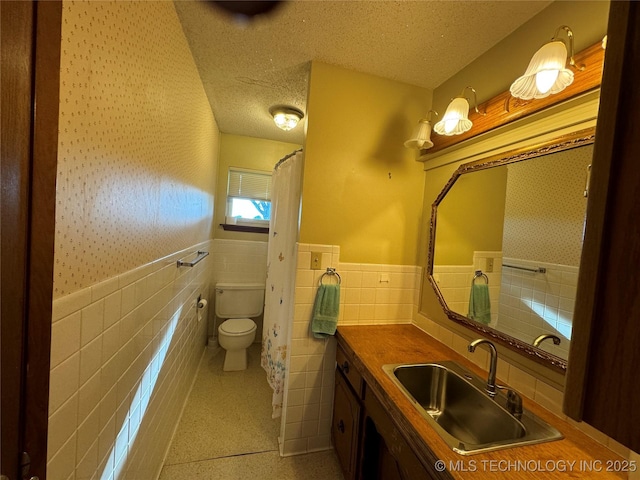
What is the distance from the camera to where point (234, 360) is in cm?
248

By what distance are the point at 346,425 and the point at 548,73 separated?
5.97ft

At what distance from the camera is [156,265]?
1.18 metres

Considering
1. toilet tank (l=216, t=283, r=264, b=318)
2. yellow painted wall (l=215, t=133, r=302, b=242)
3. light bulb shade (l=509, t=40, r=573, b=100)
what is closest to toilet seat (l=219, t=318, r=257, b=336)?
toilet tank (l=216, t=283, r=264, b=318)

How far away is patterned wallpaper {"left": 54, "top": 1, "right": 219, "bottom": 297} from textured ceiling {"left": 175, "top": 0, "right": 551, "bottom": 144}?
204 millimetres

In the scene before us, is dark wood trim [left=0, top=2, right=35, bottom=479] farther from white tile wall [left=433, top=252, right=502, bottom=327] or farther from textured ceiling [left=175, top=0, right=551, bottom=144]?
white tile wall [left=433, top=252, right=502, bottom=327]

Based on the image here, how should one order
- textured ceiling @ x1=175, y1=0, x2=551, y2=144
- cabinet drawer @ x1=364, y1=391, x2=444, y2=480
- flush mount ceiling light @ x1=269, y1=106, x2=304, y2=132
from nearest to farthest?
1. cabinet drawer @ x1=364, y1=391, x2=444, y2=480
2. textured ceiling @ x1=175, y1=0, x2=551, y2=144
3. flush mount ceiling light @ x1=269, y1=106, x2=304, y2=132

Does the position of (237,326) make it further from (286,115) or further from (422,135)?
(422,135)

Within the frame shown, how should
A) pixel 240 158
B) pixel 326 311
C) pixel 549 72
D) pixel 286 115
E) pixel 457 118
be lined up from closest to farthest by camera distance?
pixel 549 72
pixel 457 118
pixel 326 311
pixel 286 115
pixel 240 158

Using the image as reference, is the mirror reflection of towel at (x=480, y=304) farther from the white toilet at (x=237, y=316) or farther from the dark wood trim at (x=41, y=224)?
the white toilet at (x=237, y=316)

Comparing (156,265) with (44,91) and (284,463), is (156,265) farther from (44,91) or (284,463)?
(284,463)

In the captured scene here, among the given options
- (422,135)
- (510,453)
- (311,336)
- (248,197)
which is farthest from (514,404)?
(248,197)

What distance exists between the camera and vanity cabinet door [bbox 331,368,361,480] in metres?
1.27

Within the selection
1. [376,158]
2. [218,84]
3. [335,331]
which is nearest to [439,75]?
[376,158]

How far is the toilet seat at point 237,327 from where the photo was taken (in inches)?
93.9
